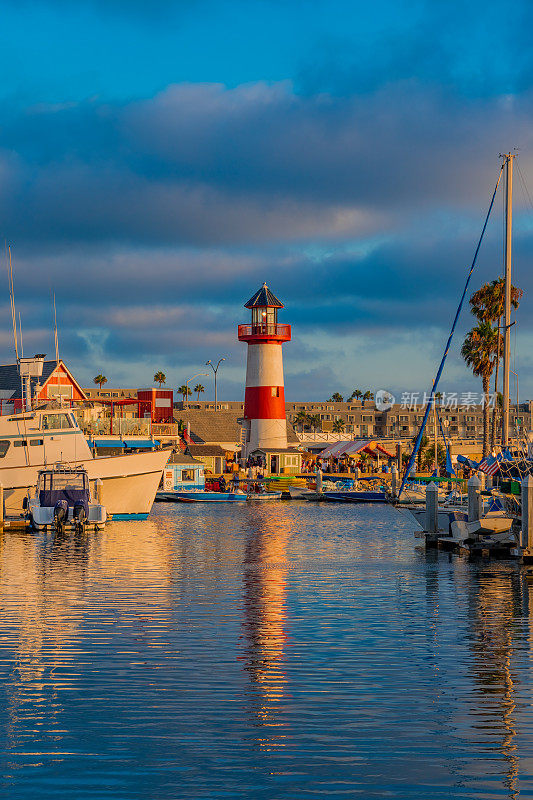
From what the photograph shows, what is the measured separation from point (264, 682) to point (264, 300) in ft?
249

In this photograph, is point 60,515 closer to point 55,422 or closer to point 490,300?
point 55,422

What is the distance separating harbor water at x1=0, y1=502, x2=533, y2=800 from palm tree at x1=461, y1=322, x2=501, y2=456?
55.4m

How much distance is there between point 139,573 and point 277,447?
64.5 metres

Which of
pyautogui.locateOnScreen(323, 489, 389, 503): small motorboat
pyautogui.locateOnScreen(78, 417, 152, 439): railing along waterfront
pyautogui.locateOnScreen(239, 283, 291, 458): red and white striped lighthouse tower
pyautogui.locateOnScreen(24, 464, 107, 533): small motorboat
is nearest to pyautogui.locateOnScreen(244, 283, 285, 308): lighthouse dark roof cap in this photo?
pyautogui.locateOnScreen(239, 283, 291, 458): red and white striped lighthouse tower

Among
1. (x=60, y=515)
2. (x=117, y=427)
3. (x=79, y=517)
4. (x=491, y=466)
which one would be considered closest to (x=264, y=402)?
(x=117, y=427)

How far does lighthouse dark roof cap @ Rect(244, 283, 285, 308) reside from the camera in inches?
3541

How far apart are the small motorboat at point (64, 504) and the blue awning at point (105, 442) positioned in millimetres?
9536

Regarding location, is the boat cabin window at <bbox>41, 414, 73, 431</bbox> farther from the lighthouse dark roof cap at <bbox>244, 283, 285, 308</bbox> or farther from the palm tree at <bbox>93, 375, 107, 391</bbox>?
the palm tree at <bbox>93, 375, 107, 391</bbox>

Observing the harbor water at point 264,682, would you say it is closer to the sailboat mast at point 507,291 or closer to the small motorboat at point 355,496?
the sailboat mast at point 507,291

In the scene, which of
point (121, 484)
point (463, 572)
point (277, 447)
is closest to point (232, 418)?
point (277, 447)

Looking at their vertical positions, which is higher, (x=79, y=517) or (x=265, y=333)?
(x=265, y=333)

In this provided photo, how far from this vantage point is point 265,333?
89.2 metres

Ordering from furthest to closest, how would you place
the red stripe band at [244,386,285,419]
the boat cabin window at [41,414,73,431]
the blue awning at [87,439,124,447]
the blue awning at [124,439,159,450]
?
the red stripe band at [244,386,285,419] < the blue awning at [124,439,159,450] < the blue awning at [87,439,124,447] < the boat cabin window at [41,414,73,431]

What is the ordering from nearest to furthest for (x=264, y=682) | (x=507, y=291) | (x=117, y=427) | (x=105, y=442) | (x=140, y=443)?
(x=264, y=682)
(x=507, y=291)
(x=105, y=442)
(x=140, y=443)
(x=117, y=427)
